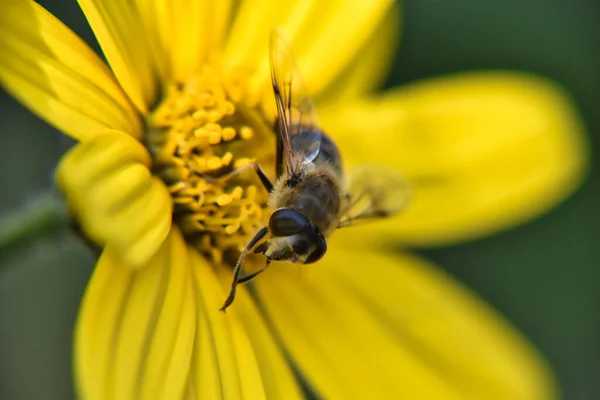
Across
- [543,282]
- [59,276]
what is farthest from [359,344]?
[543,282]

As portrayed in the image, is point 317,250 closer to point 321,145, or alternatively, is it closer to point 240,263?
point 240,263

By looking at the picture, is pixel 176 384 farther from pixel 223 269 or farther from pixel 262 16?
pixel 262 16

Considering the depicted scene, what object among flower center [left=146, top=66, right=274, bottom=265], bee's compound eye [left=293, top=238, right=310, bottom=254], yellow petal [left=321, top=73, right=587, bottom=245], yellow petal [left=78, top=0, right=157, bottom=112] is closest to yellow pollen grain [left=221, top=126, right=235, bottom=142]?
flower center [left=146, top=66, right=274, bottom=265]

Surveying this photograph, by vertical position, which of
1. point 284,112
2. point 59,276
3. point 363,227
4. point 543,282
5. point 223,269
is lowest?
point 543,282

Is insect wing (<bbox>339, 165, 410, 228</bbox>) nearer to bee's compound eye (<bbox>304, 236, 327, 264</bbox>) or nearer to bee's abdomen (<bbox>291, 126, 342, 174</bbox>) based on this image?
bee's abdomen (<bbox>291, 126, 342, 174</bbox>)

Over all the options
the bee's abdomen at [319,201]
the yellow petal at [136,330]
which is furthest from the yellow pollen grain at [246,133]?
the yellow petal at [136,330]

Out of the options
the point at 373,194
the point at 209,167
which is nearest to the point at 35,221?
the point at 209,167
